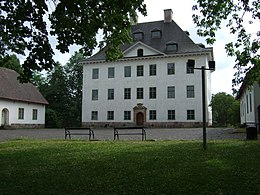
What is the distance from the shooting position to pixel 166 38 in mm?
43188

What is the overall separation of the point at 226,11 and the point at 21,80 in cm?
819

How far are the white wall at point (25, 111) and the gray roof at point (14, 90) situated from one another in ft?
2.30

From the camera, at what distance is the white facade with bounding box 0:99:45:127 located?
3888cm

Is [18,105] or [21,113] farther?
[21,113]

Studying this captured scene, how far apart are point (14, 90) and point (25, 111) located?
327 centimetres

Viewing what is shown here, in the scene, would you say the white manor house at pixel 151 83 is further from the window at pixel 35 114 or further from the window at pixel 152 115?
the window at pixel 35 114

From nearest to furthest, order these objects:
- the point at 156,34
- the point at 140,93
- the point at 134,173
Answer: the point at 134,173
the point at 140,93
the point at 156,34

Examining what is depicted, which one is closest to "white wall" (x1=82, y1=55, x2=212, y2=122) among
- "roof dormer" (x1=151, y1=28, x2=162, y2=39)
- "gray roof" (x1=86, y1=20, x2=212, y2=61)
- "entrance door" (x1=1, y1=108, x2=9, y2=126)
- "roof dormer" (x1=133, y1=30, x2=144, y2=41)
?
"gray roof" (x1=86, y1=20, x2=212, y2=61)

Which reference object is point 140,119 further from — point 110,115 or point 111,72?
point 111,72

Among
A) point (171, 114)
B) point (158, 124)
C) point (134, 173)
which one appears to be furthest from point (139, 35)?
point (134, 173)

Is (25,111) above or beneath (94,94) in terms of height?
beneath

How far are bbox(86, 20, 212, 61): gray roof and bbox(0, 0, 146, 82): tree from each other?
30800 millimetres

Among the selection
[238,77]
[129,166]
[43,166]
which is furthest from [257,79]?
[43,166]

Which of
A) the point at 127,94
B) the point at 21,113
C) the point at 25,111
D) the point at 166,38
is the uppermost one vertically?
the point at 166,38
